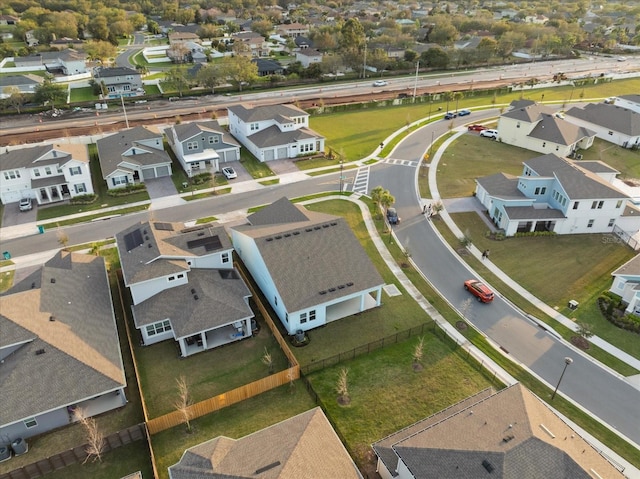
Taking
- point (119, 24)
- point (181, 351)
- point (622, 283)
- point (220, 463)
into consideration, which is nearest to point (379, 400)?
point (220, 463)

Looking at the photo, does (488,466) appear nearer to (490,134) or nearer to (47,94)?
(490,134)

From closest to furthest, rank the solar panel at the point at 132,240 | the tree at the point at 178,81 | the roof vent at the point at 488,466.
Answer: the roof vent at the point at 488,466, the solar panel at the point at 132,240, the tree at the point at 178,81

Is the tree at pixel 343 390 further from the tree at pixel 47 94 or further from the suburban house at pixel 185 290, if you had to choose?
the tree at pixel 47 94

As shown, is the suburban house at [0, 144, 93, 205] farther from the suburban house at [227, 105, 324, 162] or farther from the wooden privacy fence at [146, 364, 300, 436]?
the wooden privacy fence at [146, 364, 300, 436]

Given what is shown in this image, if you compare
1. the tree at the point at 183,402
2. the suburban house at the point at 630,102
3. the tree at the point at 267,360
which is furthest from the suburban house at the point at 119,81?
the suburban house at the point at 630,102

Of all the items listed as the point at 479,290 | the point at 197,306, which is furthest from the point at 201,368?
the point at 479,290
